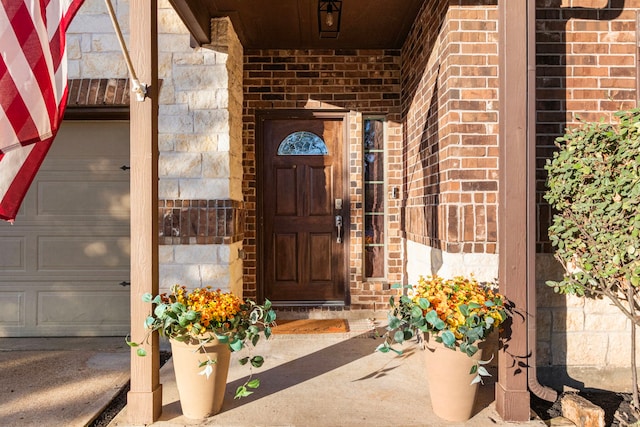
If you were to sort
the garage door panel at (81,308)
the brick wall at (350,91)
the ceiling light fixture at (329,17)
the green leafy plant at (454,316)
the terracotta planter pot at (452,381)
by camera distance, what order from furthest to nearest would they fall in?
1. the brick wall at (350,91)
2. the garage door panel at (81,308)
3. the ceiling light fixture at (329,17)
4. the terracotta planter pot at (452,381)
5. the green leafy plant at (454,316)

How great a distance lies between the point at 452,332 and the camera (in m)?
2.30

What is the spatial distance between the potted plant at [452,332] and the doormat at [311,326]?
171 centimetres

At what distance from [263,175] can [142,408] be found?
279 centimetres

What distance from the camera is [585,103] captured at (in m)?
3.15

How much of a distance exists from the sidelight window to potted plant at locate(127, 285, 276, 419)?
239cm

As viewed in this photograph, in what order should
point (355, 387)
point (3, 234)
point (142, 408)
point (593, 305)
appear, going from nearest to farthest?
1. point (142, 408)
2. point (355, 387)
3. point (593, 305)
4. point (3, 234)

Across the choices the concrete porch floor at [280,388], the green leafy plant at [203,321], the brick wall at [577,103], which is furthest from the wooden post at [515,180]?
the green leafy plant at [203,321]

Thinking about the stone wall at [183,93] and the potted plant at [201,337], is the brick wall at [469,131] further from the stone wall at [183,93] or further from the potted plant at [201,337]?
the stone wall at [183,93]

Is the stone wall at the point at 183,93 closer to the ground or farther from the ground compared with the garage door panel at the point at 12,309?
farther from the ground

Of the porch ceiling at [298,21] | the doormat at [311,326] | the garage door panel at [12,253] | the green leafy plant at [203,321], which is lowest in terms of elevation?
the doormat at [311,326]

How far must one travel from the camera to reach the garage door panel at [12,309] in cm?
408

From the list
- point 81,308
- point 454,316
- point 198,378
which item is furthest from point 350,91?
point 81,308

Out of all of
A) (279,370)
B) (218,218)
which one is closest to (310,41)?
(218,218)

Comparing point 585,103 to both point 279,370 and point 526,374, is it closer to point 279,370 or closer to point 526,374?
point 526,374
